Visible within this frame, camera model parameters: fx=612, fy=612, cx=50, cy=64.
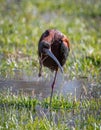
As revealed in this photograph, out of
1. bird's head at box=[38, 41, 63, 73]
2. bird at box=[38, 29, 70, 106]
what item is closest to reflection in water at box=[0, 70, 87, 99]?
bird at box=[38, 29, 70, 106]

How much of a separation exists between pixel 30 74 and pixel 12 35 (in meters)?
3.30

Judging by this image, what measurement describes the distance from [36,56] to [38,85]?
6.82 feet

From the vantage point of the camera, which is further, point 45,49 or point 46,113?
point 45,49

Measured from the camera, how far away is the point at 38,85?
390 inches

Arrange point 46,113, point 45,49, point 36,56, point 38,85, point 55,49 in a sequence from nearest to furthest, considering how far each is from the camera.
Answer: point 46,113 < point 45,49 < point 55,49 < point 38,85 < point 36,56

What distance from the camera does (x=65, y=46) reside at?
9.04 meters

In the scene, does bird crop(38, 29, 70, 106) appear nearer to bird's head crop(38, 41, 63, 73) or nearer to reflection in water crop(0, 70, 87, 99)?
bird's head crop(38, 41, 63, 73)

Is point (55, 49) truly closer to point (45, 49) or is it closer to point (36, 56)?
point (45, 49)

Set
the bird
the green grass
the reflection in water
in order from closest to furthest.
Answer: the green grass < the bird < the reflection in water

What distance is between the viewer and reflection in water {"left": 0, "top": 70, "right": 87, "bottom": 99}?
9.37 metres

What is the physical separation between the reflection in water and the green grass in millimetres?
231

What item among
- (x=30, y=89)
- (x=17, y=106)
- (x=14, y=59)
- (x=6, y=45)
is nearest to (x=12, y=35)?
(x=6, y=45)

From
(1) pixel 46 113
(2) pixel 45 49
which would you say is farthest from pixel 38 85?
(1) pixel 46 113

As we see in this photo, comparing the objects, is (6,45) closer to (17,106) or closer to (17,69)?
(17,69)
